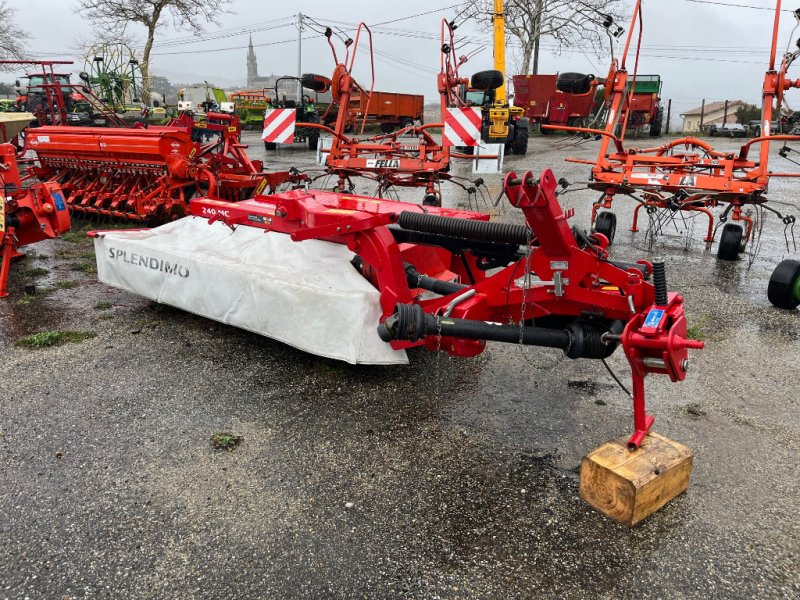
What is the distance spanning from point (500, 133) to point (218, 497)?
37.8 feet

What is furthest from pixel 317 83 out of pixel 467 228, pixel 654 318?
pixel 654 318

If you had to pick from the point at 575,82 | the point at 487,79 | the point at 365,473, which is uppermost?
the point at 487,79

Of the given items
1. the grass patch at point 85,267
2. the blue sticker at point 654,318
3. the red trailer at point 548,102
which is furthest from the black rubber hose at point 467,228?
the red trailer at point 548,102

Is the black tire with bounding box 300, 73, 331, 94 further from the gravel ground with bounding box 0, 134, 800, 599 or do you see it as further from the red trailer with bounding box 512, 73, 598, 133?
the red trailer with bounding box 512, 73, 598, 133

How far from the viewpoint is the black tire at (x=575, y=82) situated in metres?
6.26

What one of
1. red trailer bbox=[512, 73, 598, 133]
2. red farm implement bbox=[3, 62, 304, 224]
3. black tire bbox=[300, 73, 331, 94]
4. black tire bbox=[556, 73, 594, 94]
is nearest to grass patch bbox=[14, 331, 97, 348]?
red farm implement bbox=[3, 62, 304, 224]

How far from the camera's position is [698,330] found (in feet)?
15.0

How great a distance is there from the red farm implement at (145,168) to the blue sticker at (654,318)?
5459mm

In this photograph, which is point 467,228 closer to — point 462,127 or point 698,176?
point 698,176

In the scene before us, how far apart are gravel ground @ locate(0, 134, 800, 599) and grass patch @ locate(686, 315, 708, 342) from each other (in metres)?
0.10

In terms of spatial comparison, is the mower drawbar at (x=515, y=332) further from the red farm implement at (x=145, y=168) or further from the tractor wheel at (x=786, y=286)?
the red farm implement at (x=145, y=168)

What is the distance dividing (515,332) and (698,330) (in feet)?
8.42

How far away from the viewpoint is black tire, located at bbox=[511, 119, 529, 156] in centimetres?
1698

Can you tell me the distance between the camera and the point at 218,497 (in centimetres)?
263
